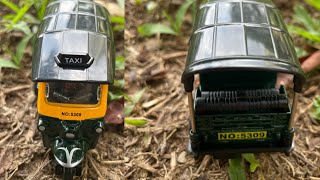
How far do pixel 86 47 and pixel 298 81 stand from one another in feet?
3.75

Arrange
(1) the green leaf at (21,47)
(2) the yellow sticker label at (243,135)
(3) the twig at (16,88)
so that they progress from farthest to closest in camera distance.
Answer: (1) the green leaf at (21,47) → (3) the twig at (16,88) → (2) the yellow sticker label at (243,135)

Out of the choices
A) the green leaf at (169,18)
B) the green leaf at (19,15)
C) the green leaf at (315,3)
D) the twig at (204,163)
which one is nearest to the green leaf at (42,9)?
the green leaf at (19,15)

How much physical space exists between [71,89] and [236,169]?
3.51 feet

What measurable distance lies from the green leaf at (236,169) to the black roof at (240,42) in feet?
2.07

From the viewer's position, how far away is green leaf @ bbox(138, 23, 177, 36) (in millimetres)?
3785

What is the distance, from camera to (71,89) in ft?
9.03

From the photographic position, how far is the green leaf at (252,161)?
298cm

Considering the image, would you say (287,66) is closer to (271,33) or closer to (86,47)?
(271,33)

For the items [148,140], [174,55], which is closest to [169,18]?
[174,55]

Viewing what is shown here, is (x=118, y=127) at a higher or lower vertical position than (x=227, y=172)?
higher

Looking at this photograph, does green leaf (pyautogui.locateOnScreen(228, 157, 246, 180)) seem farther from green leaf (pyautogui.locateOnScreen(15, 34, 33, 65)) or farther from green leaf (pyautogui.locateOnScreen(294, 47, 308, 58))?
green leaf (pyautogui.locateOnScreen(15, 34, 33, 65))

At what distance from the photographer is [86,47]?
2.75m

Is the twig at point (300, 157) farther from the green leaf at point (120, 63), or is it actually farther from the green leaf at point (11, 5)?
the green leaf at point (11, 5)

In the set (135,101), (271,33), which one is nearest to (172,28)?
(135,101)
